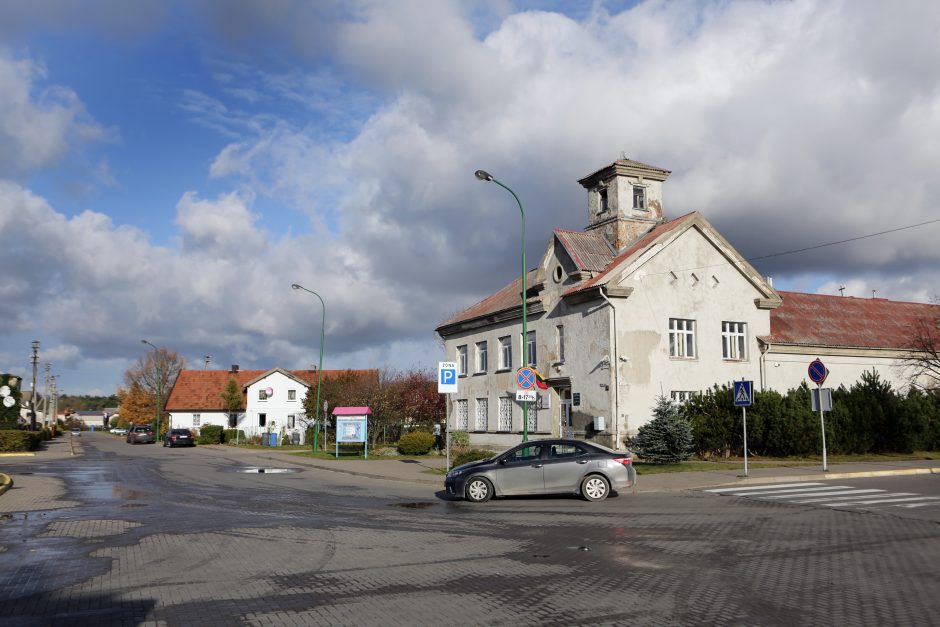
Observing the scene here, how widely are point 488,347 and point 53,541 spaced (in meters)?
27.2

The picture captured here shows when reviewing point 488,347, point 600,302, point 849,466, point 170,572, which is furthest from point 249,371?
point 170,572

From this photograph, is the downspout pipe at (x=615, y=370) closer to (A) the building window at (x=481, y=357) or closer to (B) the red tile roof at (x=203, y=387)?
(A) the building window at (x=481, y=357)

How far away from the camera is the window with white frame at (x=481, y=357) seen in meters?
38.0

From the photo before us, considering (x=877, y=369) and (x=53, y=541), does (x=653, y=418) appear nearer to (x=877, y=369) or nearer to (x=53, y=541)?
(x=877, y=369)

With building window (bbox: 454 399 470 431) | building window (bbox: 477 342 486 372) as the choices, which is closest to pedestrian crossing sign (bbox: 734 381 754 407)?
building window (bbox: 477 342 486 372)

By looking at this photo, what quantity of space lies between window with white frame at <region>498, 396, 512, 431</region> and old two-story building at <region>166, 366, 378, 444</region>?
30.4 meters

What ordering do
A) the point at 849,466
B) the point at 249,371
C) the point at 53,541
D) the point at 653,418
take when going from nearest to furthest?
the point at 53,541 → the point at 849,466 → the point at 653,418 → the point at 249,371

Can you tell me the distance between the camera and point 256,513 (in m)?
14.1

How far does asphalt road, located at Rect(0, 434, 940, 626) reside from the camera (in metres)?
6.83

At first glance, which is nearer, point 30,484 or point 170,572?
point 170,572

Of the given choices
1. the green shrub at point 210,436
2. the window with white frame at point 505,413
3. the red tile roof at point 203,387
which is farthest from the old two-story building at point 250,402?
the window with white frame at point 505,413

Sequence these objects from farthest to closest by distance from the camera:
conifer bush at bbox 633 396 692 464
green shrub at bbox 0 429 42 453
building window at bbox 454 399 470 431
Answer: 1. building window at bbox 454 399 470 431
2. green shrub at bbox 0 429 42 453
3. conifer bush at bbox 633 396 692 464

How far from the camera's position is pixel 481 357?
125 feet

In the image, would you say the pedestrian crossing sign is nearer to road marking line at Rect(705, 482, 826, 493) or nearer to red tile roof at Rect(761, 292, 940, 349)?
road marking line at Rect(705, 482, 826, 493)
